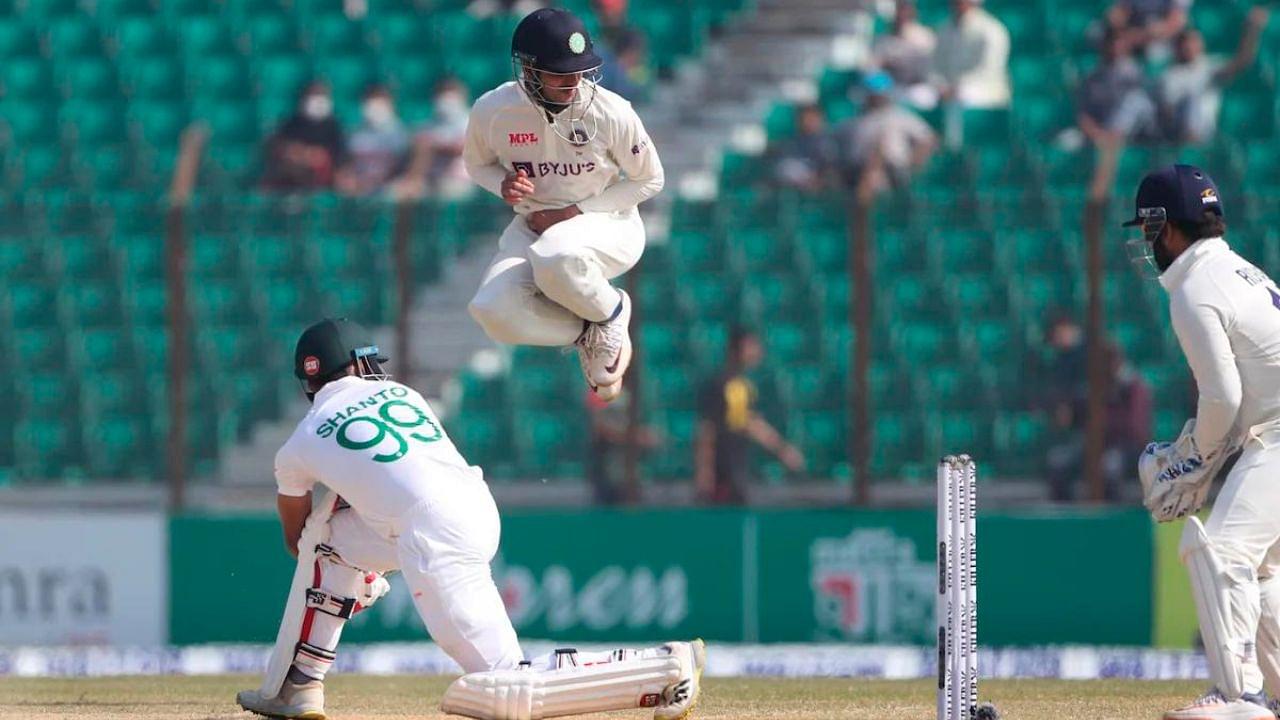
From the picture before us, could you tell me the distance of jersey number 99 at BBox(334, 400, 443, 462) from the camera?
8164mm

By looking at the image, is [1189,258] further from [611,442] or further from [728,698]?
[611,442]

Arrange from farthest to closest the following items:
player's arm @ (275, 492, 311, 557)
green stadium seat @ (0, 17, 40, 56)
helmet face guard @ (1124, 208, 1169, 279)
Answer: green stadium seat @ (0, 17, 40, 56) → player's arm @ (275, 492, 311, 557) → helmet face guard @ (1124, 208, 1169, 279)

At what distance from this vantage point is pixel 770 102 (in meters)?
18.1

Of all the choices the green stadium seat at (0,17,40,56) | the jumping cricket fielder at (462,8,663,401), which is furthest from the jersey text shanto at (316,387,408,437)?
the green stadium seat at (0,17,40,56)

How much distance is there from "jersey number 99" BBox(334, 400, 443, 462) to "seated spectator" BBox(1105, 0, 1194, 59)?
9.88m

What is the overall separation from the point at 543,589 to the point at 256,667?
213cm

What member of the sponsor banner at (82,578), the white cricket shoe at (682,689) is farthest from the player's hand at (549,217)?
the sponsor banner at (82,578)

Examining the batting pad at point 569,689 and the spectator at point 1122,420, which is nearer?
the batting pad at point 569,689

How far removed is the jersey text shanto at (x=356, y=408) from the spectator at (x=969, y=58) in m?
9.41

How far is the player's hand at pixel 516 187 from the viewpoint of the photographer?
9.29 meters

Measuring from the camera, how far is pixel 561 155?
949 cm

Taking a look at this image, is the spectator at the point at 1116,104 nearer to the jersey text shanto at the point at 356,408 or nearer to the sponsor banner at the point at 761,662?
the sponsor banner at the point at 761,662

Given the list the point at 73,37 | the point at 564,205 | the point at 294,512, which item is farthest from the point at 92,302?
→ the point at 294,512

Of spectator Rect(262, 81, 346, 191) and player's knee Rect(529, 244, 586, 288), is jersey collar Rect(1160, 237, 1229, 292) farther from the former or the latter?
spectator Rect(262, 81, 346, 191)
